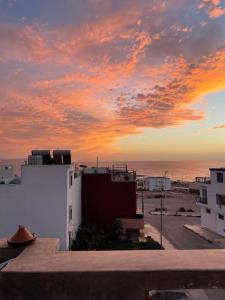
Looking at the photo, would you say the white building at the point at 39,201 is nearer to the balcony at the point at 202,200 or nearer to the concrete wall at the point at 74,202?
the concrete wall at the point at 74,202

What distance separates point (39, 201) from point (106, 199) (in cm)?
858

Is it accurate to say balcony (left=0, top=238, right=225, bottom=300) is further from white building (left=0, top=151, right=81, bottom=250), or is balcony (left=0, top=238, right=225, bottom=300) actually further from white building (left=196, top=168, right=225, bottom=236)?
white building (left=196, top=168, right=225, bottom=236)

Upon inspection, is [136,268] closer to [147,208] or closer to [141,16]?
[141,16]

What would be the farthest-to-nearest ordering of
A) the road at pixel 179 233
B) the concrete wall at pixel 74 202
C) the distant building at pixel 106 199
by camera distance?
the road at pixel 179 233
the distant building at pixel 106 199
the concrete wall at pixel 74 202

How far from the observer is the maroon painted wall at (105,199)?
27.2 metres

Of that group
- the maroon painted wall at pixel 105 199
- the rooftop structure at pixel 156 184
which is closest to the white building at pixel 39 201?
the maroon painted wall at pixel 105 199

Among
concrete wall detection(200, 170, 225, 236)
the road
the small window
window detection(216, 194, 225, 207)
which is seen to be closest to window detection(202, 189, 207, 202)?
concrete wall detection(200, 170, 225, 236)

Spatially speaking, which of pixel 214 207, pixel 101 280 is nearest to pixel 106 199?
pixel 214 207

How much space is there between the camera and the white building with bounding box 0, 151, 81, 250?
1969 centimetres

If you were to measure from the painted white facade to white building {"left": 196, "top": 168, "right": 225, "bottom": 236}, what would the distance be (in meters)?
19.1

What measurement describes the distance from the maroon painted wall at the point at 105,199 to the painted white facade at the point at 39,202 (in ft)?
24.5

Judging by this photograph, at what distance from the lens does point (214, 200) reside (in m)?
34.0

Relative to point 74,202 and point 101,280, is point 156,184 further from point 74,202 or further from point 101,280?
point 101,280

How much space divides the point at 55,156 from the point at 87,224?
295 inches
